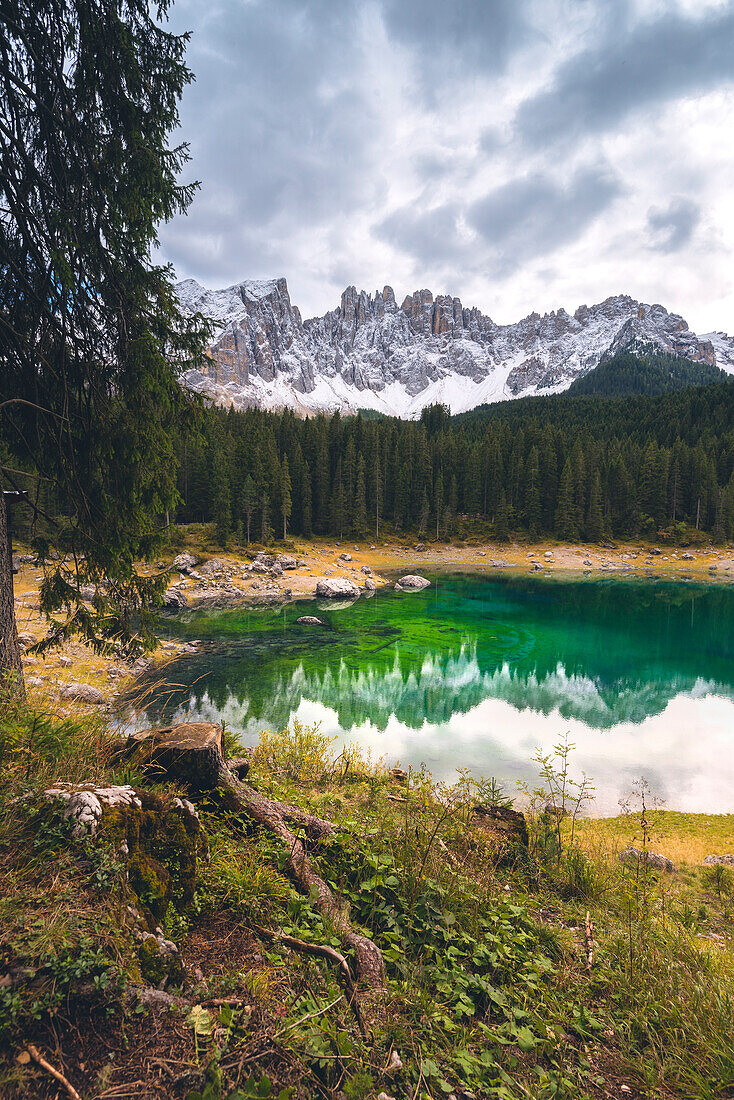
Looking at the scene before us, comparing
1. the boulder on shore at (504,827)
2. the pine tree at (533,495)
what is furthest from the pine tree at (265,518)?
the boulder on shore at (504,827)

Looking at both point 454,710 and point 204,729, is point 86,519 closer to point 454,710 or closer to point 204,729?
point 204,729

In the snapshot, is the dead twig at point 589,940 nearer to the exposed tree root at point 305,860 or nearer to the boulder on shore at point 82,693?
the exposed tree root at point 305,860

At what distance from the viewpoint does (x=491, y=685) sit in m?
18.9

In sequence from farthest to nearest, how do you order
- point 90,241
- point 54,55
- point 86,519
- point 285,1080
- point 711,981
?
point 86,519 → point 90,241 → point 54,55 → point 711,981 → point 285,1080

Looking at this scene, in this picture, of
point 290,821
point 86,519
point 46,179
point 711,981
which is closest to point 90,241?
point 46,179

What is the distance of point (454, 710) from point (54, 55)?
17.3 metres

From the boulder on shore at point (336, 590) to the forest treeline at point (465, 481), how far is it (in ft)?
65.0

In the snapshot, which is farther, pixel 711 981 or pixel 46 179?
pixel 46 179

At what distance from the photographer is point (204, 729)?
15.4 feet

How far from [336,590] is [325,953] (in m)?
35.5

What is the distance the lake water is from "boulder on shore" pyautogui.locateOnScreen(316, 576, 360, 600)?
3.57m

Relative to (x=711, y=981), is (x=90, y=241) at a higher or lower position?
higher

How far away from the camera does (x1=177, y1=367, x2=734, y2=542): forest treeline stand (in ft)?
201

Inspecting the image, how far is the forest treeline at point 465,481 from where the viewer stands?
201ft
